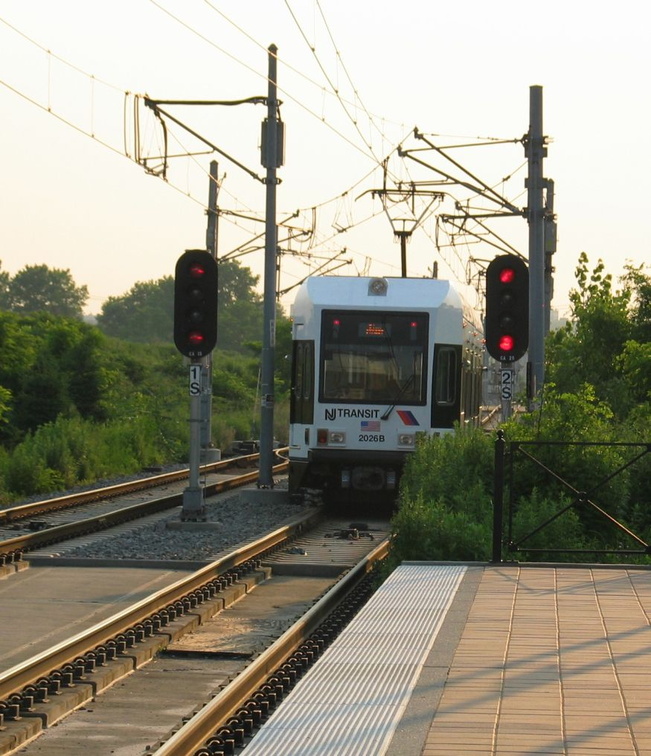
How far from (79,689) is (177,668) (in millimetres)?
1239

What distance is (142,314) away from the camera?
146 m

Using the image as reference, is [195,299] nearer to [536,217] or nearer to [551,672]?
[536,217]

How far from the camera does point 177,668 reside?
32.2 feet

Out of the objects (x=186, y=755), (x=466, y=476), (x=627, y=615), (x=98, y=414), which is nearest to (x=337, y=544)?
(x=466, y=476)

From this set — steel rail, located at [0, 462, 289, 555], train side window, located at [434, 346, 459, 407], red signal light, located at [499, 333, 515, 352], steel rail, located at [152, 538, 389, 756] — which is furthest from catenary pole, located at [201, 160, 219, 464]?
steel rail, located at [152, 538, 389, 756]

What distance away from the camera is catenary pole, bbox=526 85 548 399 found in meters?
22.2

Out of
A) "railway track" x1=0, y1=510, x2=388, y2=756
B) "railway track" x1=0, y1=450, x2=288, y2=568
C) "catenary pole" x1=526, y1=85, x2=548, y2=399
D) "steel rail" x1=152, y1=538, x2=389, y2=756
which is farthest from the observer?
"catenary pole" x1=526, y1=85, x2=548, y2=399

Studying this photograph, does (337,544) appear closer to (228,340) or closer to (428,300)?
(428,300)

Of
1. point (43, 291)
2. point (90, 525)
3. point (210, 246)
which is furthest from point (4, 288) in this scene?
point (90, 525)

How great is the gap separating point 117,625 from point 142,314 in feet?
449

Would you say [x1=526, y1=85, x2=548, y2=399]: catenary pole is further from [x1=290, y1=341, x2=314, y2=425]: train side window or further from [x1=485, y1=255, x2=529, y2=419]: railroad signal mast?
[x1=485, y1=255, x2=529, y2=419]: railroad signal mast

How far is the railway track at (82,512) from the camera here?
16.6 m

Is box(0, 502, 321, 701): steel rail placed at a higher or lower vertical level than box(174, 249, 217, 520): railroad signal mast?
lower

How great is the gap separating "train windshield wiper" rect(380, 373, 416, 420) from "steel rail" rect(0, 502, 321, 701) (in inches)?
178
